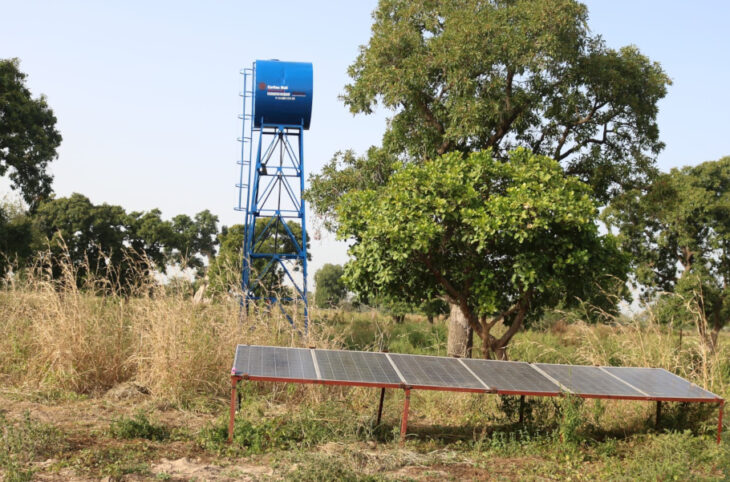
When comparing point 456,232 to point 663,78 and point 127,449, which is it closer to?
point 127,449

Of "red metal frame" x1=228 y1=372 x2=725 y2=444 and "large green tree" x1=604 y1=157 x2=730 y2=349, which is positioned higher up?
"large green tree" x1=604 y1=157 x2=730 y2=349

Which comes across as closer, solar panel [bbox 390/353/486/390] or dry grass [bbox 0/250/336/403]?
solar panel [bbox 390/353/486/390]

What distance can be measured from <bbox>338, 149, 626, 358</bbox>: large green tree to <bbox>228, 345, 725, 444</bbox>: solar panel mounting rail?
1.65 meters

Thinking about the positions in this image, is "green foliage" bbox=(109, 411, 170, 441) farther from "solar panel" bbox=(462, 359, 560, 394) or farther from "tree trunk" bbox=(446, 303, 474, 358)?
"tree trunk" bbox=(446, 303, 474, 358)

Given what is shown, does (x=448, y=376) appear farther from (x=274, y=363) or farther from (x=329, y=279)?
(x=329, y=279)

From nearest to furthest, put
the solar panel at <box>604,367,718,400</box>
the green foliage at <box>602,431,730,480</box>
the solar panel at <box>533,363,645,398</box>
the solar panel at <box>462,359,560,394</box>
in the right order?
the green foliage at <box>602,431,730,480</box> → the solar panel at <box>462,359,560,394</box> → the solar panel at <box>533,363,645,398</box> → the solar panel at <box>604,367,718,400</box>

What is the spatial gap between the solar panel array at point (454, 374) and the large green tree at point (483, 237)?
165cm

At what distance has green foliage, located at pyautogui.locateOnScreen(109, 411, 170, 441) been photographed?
22.2 feet

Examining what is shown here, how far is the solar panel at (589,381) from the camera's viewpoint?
7172 mm

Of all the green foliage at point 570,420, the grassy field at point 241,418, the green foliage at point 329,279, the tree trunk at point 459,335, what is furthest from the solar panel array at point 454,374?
the green foliage at point 329,279

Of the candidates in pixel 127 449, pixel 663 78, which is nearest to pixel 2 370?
pixel 127 449

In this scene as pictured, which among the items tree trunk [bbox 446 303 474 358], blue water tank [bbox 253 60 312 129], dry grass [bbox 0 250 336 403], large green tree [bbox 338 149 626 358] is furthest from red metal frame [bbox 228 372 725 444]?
blue water tank [bbox 253 60 312 129]

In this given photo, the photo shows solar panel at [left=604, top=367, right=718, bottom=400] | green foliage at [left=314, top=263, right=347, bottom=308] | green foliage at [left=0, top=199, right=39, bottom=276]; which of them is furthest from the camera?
green foliage at [left=314, top=263, right=347, bottom=308]

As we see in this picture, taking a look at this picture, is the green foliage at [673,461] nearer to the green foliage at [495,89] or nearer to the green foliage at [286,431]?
the green foliage at [286,431]
